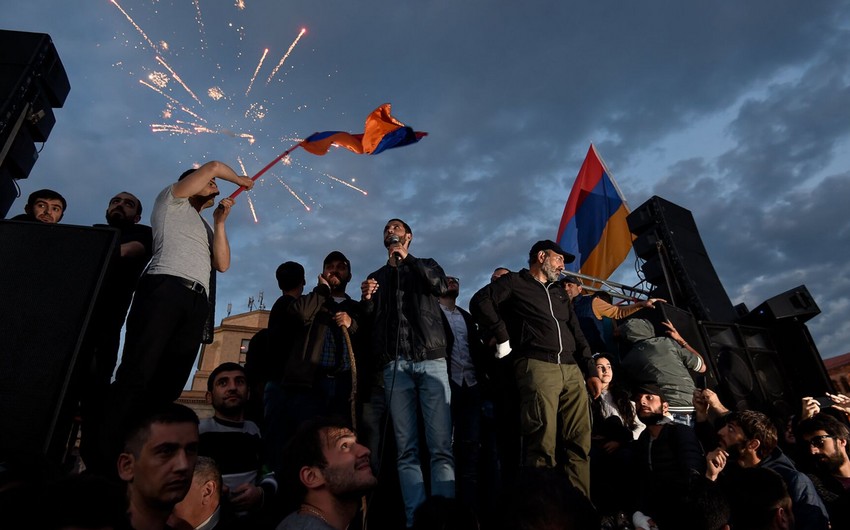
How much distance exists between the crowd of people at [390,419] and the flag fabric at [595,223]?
584 centimetres

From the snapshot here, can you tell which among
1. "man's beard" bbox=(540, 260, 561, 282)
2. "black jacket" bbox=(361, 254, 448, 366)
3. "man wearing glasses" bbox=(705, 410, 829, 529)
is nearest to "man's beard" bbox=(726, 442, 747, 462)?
"man wearing glasses" bbox=(705, 410, 829, 529)

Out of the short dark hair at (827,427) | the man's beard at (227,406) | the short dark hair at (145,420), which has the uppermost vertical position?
the man's beard at (227,406)

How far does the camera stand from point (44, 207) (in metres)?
4.05

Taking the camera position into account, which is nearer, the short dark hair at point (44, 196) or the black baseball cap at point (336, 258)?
the short dark hair at point (44, 196)

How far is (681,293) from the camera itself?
7.54 m

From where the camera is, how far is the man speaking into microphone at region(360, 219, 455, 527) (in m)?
3.54

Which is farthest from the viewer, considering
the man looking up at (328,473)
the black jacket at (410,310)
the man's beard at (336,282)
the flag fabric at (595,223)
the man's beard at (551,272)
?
the flag fabric at (595,223)

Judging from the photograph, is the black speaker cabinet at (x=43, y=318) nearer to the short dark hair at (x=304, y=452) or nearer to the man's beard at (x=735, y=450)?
the short dark hair at (x=304, y=452)

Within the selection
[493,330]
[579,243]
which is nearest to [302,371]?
[493,330]

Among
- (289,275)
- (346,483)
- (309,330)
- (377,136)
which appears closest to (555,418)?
(346,483)

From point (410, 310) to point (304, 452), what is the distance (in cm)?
172

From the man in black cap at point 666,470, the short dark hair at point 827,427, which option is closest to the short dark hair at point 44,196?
the man in black cap at point 666,470

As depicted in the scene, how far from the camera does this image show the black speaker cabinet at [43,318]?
260cm

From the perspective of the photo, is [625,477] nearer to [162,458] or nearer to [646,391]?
[646,391]
